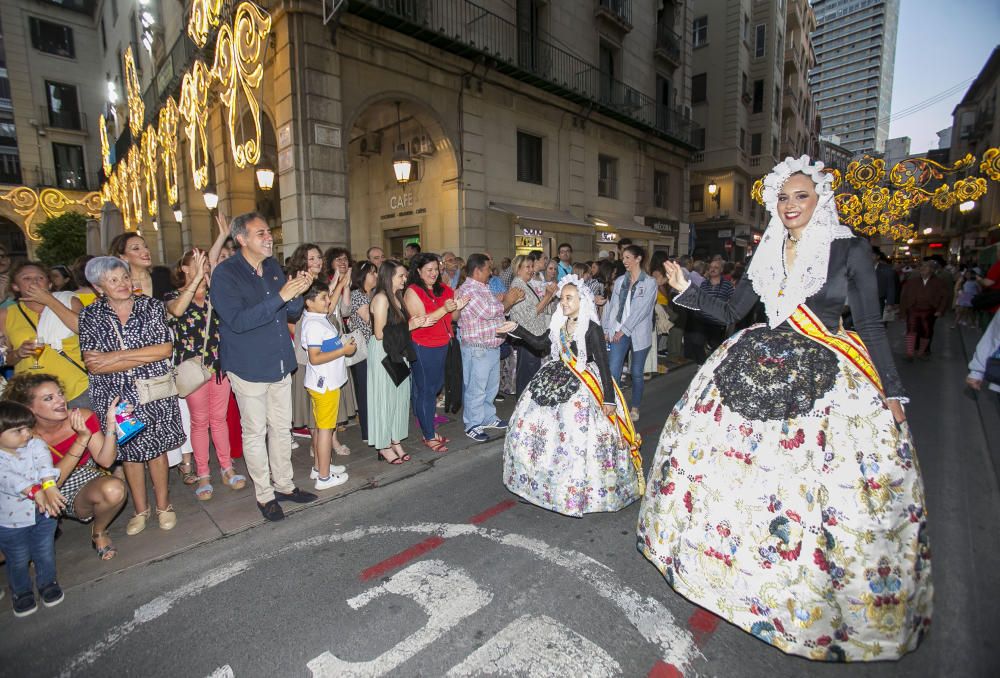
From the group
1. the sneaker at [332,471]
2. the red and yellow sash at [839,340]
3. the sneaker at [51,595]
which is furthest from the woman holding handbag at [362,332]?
the red and yellow sash at [839,340]

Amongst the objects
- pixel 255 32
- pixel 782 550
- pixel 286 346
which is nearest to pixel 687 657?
pixel 782 550

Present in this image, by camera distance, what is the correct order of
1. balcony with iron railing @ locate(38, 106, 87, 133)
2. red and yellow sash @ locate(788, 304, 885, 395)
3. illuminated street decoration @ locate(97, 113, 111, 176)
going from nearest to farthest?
1. red and yellow sash @ locate(788, 304, 885, 395)
2. illuminated street decoration @ locate(97, 113, 111, 176)
3. balcony with iron railing @ locate(38, 106, 87, 133)

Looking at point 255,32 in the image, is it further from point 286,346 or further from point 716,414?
point 716,414

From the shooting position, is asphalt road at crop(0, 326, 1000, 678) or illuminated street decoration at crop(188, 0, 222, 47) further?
illuminated street decoration at crop(188, 0, 222, 47)

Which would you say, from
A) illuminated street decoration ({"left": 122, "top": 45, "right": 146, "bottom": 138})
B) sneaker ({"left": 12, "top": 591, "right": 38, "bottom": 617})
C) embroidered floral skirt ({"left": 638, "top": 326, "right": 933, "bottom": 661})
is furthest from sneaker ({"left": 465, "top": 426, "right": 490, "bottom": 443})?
illuminated street decoration ({"left": 122, "top": 45, "right": 146, "bottom": 138})

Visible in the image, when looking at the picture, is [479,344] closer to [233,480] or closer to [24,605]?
[233,480]

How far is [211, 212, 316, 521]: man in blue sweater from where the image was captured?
360 cm

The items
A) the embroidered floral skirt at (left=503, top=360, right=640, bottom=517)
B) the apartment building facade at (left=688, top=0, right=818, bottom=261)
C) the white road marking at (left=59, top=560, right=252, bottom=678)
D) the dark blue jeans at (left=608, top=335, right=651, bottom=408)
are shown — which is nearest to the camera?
the white road marking at (left=59, top=560, right=252, bottom=678)

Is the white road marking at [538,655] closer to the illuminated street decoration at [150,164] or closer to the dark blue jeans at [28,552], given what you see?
the dark blue jeans at [28,552]

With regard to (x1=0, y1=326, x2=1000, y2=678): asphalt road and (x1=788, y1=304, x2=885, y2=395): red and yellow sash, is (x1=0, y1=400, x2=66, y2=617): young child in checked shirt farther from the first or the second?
(x1=788, y1=304, x2=885, y2=395): red and yellow sash

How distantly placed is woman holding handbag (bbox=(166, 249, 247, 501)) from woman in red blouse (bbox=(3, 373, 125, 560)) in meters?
0.85

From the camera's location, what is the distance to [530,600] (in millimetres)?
2863

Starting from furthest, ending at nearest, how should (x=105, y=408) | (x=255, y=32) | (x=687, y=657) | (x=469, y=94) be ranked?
(x=469, y=94) < (x=255, y=32) < (x=105, y=408) < (x=687, y=657)

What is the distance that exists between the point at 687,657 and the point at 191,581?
3079 millimetres
